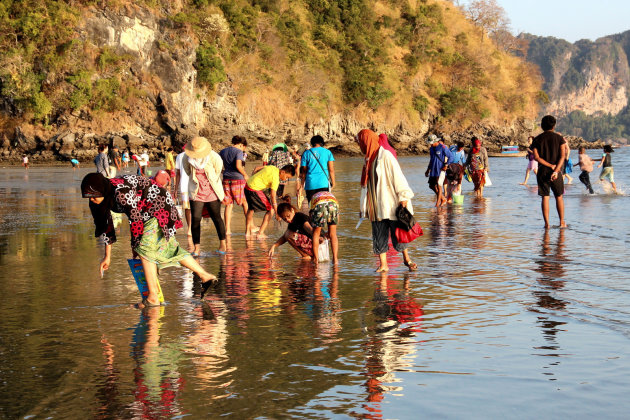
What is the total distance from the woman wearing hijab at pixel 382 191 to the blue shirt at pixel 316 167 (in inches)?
88.9

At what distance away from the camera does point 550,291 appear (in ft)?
22.9

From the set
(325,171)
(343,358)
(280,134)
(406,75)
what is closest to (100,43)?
(280,134)

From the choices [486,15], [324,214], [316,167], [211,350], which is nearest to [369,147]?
[324,214]

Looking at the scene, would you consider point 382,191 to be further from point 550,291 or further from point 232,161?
point 232,161

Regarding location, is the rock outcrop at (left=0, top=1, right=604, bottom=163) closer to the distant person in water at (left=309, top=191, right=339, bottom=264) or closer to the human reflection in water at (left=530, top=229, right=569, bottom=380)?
the distant person in water at (left=309, top=191, right=339, bottom=264)

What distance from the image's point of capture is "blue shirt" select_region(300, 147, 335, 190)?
1047 centimetres

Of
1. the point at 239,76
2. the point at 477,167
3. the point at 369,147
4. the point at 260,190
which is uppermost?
the point at 239,76

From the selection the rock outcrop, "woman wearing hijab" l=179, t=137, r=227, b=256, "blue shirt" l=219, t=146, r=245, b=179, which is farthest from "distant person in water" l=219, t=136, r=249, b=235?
the rock outcrop

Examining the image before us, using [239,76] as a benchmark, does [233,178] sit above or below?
below

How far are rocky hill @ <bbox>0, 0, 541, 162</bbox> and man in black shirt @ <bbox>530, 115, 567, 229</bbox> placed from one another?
43.1 m

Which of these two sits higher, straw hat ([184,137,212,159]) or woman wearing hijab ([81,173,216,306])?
straw hat ([184,137,212,159])

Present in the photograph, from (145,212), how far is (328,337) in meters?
2.06

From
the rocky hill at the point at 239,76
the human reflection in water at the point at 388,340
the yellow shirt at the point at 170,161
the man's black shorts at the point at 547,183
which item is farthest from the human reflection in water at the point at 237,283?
the rocky hill at the point at 239,76

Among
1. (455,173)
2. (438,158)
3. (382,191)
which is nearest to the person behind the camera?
(382,191)
